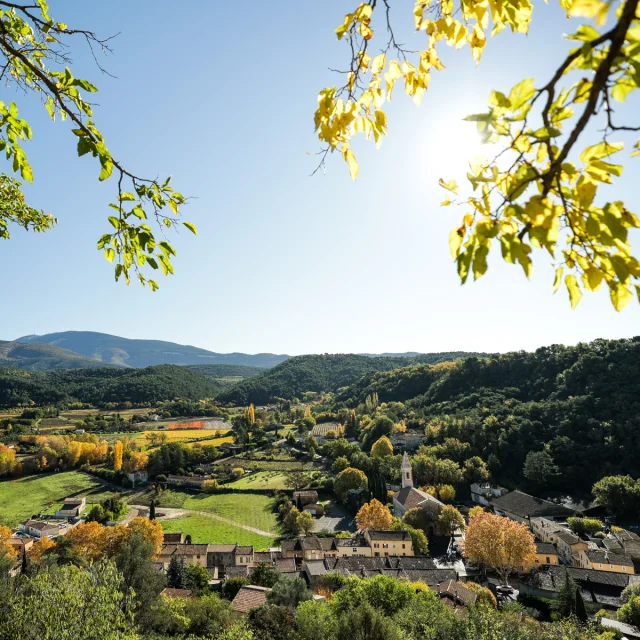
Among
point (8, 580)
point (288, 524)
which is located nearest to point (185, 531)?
point (288, 524)

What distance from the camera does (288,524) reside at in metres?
39.6

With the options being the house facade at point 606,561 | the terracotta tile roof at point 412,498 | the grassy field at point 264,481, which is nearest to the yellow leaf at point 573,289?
the house facade at point 606,561

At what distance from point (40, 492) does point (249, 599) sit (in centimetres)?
4400

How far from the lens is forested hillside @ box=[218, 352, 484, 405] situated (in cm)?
14162

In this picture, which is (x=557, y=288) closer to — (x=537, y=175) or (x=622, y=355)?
(x=537, y=175)

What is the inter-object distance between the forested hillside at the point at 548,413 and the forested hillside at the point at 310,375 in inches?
2540

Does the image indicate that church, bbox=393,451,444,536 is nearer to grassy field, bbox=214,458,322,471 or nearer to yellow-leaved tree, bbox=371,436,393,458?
yellow-leaved tree, bbox=371,436,393,458

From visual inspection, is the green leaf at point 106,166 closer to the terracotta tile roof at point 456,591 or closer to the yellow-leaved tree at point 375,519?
the terracotta tile roof at point 456,591

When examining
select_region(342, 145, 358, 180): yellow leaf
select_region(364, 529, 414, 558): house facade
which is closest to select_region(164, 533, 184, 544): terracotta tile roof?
select_region(364, 529, 414, 558): house facade

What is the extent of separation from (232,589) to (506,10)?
2974 cm

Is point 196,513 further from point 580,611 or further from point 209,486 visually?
point 580,611

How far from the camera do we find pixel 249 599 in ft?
70.2

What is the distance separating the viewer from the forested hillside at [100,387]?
118 metres

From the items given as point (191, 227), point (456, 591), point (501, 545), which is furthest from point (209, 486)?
point (191, 227)
